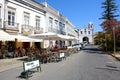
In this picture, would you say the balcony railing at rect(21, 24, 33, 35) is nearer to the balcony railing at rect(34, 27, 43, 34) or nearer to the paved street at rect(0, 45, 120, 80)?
the balcony railing at rect(34, 27, 43, 34)

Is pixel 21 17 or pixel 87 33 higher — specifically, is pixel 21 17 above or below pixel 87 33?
below

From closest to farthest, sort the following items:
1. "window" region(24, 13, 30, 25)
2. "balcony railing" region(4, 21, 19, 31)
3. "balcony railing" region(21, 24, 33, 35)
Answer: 1. "balcony railing" region(4, 21, 19, 31)
2. "balcony railing" region(21, 24, 33, 35)
3. "window" region(24, 13, 30, 25)

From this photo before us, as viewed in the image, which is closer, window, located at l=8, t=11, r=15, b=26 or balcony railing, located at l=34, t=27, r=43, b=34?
window, located at l=8, t=11, r=15, b=26

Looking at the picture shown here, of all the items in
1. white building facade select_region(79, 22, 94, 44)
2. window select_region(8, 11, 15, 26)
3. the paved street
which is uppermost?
white building facade select_region(79, 22, 94, 44)

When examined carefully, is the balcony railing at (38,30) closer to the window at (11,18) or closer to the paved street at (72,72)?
the window at (11,18)

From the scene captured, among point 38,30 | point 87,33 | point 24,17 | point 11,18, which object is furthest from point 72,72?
point 87,33

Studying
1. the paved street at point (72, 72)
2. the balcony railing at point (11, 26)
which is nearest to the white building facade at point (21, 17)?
the balcony railing at point (11, 26)

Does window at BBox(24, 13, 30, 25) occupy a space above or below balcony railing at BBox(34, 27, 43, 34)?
above

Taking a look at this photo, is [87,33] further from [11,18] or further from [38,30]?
[11,18]

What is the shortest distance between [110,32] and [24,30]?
19.7 meters

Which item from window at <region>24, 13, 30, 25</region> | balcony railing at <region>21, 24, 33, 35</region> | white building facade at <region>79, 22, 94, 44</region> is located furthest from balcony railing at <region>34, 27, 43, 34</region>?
white building facade at <region>79, 22, 94, 44</region>

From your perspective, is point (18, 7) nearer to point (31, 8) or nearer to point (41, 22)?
point (31, 8)

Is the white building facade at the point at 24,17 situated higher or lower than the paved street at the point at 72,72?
higher

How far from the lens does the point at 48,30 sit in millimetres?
39875
